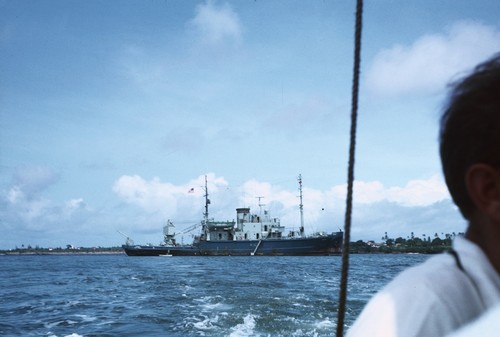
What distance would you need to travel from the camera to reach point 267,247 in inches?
2539

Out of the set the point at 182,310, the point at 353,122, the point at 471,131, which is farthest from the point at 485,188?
the point at 182,310

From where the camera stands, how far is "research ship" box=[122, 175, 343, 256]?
6178 cm

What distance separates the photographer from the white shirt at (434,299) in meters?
0.83

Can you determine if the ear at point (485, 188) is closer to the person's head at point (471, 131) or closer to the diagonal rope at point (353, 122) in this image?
the person's head at point (471, 131)

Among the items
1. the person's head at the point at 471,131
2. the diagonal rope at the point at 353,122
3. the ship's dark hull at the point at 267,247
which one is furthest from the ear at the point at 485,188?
the ship's dark hull at the point at 267,247

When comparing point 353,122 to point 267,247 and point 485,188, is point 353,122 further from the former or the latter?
point 267,247

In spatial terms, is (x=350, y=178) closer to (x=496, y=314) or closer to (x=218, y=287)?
(x=496, y=314)

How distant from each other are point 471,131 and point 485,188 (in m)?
0.12

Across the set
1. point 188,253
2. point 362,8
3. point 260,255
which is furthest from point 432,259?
point 188,253

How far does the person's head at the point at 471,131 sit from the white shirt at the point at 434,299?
14cm

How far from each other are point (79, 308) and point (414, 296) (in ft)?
55.4

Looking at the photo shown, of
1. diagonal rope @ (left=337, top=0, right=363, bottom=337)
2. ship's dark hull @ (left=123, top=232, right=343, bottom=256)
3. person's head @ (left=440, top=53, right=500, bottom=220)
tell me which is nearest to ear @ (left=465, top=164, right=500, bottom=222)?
person's head @ (left=440, top=53, right=500, bottom=220)

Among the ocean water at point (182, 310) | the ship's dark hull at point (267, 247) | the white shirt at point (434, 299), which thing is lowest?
the ocean water at point (182, 310)

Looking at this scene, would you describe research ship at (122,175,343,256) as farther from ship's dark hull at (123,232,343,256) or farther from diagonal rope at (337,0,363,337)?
diagonal rope at (337,0,363,337)
